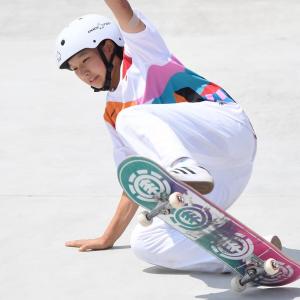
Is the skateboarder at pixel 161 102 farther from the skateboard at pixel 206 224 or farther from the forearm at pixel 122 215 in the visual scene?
the skateboard at pixel 206 224

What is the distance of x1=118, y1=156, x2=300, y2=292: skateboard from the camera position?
4293mm

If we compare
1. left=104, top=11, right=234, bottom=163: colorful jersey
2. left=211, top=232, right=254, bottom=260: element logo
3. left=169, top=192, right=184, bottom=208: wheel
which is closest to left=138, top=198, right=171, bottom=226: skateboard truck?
left=169, top=192, right=184, bottom=208: wheel

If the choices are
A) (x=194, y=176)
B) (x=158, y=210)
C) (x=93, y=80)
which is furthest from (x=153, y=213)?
(x=93, y=80)

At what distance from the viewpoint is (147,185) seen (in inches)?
171

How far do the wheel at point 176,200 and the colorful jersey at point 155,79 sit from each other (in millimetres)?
933

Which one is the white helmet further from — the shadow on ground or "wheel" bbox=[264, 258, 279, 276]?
"wheel" bbox=[264, 258, 279, 276]

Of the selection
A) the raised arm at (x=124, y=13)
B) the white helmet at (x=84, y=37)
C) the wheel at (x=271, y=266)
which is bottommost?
the wheel at (x=271, y=266)

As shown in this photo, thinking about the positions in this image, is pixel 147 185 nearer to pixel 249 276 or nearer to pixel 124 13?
pixel 249 276

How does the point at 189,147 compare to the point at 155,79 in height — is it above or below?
below

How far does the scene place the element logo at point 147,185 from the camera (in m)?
4.29

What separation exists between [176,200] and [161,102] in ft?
3.18

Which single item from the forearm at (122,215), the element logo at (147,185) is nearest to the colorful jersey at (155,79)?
the forearm at (122,215)

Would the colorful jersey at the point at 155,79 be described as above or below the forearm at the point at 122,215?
above

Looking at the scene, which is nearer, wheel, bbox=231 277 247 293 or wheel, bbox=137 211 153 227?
wheel, bbox=137 211 153 227
